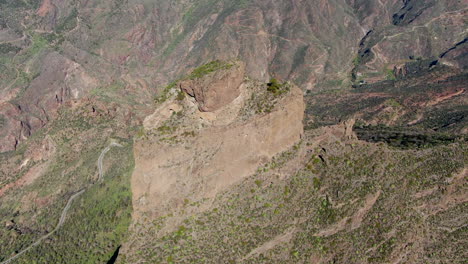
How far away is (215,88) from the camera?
3253 cm

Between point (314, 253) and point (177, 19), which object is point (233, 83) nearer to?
point (314, 253)

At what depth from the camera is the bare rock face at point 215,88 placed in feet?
106

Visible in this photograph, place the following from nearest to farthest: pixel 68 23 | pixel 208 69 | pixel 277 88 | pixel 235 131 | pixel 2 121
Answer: pixel 235 131 → pixel 208 69 → pixel 277 88 → pixel 2 121 → pixel 68 23

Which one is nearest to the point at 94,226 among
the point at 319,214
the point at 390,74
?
the point at 319,214

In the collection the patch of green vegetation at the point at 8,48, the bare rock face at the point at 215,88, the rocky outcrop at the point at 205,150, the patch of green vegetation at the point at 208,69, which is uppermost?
the patch of green vegetation at the point at 208,69

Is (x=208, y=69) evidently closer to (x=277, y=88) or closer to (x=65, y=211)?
(x=277, y=88)

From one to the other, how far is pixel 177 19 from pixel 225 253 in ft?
388

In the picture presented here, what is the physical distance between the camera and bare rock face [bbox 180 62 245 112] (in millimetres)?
32344

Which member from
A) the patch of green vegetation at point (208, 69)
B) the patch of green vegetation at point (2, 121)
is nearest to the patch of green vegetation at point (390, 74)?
the patch of green vegetation at point (208, 69)

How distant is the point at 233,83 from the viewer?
3338 centimetres

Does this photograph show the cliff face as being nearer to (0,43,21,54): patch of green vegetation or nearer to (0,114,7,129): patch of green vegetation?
(0,114,7,129): patch of green vegetation

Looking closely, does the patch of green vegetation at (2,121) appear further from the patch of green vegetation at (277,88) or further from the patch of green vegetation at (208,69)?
the patch of green vegetation at (277,88)

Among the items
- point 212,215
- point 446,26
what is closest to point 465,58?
point 446,26

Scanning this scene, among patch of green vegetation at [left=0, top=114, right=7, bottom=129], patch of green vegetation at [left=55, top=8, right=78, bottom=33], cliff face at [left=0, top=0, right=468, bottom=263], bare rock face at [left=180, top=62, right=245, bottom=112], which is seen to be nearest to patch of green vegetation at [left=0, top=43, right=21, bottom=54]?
cliff face at [left=0, top=0, right=468, bottom=263]
